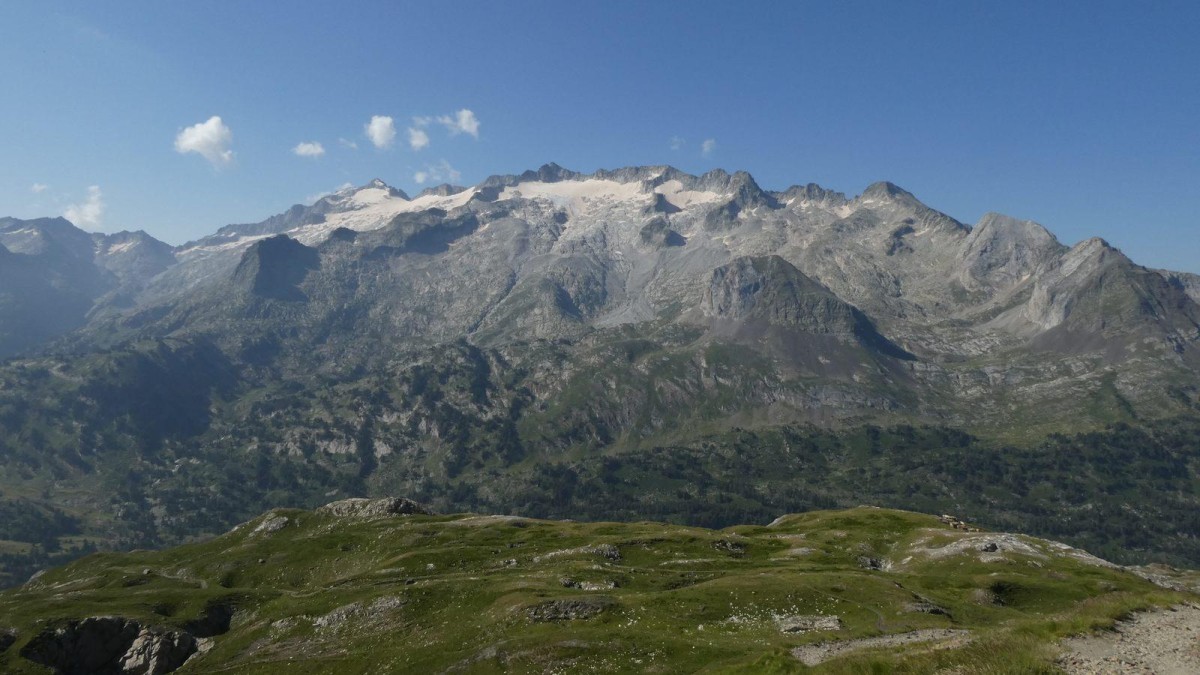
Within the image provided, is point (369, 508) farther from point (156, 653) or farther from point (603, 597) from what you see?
point (603, 597)

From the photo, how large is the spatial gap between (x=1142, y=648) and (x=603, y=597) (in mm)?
46047

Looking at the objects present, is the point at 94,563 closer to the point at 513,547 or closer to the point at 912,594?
the point at 513,547

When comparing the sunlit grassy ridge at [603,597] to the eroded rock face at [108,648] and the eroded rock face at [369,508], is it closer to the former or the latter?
the eroded rock face at [108,648]

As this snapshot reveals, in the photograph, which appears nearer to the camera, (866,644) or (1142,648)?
(1142,648)

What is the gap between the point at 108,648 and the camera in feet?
280

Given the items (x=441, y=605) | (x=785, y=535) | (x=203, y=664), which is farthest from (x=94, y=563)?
(x=785, y=535)

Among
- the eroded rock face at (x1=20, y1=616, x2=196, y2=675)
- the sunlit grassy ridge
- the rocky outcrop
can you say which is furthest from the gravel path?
the eroded rock face at (x1=20, y1=616, x2=196, y2=675)

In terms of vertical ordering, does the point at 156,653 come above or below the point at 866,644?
below

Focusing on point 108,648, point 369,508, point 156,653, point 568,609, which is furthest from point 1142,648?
point 369,508

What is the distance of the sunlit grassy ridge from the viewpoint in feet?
165

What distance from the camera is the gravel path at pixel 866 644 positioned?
4444 centimetres

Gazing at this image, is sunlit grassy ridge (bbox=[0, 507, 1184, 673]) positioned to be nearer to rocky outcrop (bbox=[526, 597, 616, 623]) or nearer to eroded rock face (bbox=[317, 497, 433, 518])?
rocky outcrop (bbox=[526, 597, 616, 623])

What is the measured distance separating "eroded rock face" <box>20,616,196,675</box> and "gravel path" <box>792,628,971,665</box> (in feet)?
268

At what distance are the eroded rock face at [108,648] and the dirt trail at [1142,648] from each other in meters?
98.9
